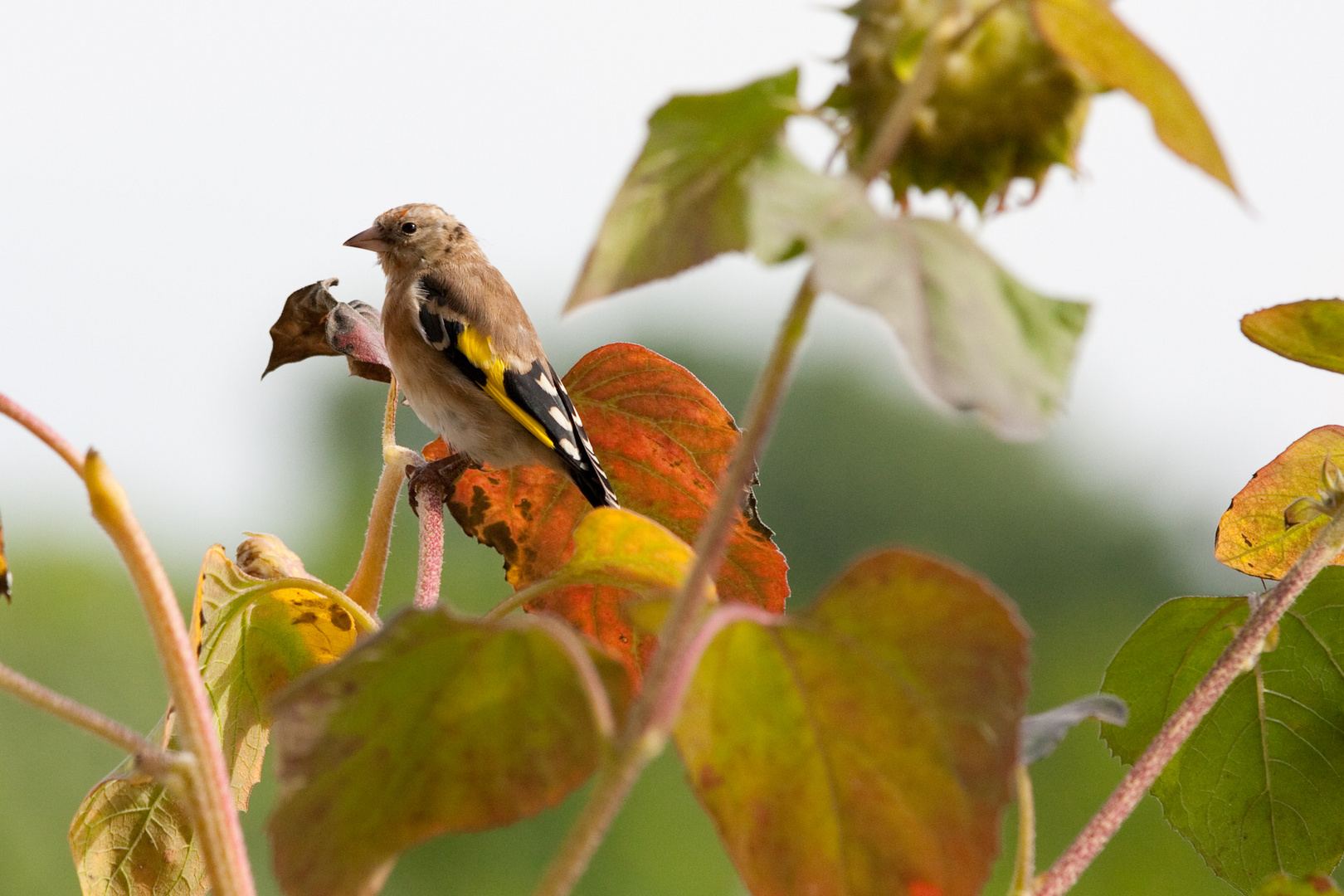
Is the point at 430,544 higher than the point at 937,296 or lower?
lower

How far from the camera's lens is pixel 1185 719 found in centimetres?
64

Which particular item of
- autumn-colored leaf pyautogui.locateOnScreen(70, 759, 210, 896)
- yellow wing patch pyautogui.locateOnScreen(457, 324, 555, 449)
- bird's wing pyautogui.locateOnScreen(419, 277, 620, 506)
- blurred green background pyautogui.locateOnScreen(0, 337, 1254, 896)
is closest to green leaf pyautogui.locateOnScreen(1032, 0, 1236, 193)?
autumn-colored leaf pyautogui.locateOnScreen(70, 759, 210, 896)

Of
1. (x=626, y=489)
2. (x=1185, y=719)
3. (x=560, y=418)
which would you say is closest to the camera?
(x=1185, y=719)

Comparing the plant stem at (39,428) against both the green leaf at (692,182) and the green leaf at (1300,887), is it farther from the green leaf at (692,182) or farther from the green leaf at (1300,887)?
the green leaf at (1300,887)

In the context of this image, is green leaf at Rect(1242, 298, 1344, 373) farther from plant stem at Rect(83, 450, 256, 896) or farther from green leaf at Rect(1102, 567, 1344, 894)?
plant stem at Rect(83, 450, 256, 896)

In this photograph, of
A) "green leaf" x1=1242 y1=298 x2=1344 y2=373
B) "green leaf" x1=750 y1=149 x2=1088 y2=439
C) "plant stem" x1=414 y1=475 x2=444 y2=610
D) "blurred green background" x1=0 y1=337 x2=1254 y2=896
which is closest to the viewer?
"green leaf" x1=750 y1=149 x2=1088 y2=439

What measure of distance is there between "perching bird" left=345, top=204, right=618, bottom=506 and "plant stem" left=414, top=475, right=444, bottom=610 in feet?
4.65

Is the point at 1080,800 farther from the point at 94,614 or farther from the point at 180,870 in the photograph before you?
the point at 180,870

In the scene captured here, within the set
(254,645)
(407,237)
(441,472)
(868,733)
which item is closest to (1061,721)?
(868,733)

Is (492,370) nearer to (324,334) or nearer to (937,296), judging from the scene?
(324,334)

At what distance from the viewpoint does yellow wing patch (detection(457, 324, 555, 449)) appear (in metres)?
2.75

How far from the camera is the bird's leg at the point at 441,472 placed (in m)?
1.16

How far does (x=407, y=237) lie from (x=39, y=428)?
9.20 ft

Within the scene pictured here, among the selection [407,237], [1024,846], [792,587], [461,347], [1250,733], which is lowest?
[792,587]
